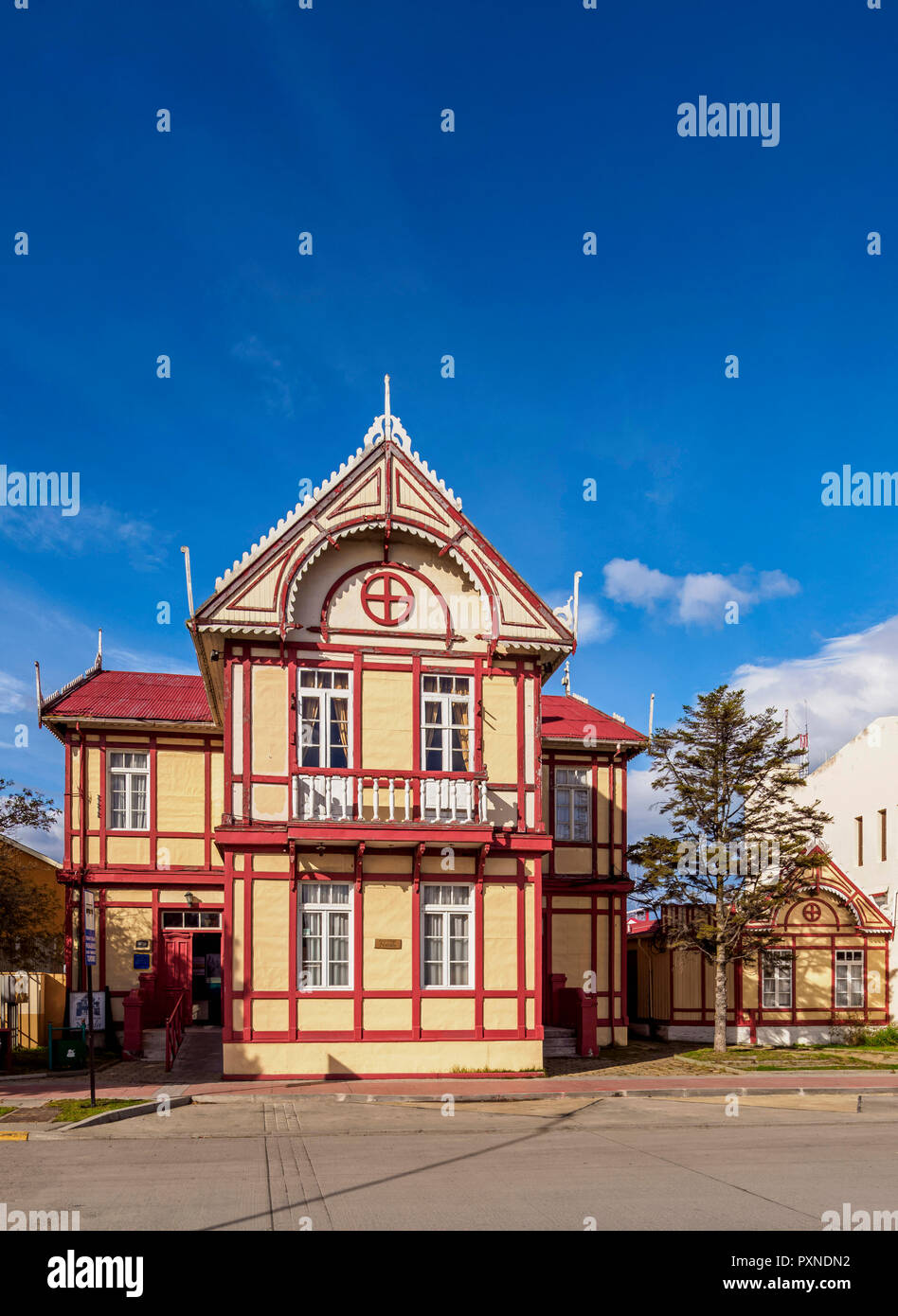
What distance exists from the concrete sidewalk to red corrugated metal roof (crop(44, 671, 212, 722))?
9711mm

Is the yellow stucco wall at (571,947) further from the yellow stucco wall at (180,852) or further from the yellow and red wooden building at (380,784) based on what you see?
the yellow stucco wall at (180,852)

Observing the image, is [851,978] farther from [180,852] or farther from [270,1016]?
[180,852]

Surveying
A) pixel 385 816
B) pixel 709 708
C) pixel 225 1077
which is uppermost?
pixel 709 708

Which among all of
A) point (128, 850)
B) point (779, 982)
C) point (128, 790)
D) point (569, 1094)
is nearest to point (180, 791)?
point (128, 790)

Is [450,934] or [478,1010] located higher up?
[450,934]

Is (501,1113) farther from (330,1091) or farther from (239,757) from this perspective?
(239,757)

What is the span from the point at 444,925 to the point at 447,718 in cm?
405

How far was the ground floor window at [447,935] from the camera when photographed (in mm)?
22234

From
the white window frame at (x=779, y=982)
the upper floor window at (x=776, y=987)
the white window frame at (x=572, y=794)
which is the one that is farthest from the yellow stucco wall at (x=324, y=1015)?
the upper floor window at (x=776, y=987)

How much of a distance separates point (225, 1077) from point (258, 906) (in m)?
3.06

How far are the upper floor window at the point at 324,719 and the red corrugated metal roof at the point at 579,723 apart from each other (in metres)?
9.05

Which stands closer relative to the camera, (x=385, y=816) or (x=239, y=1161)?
(x=239, y=1161)
